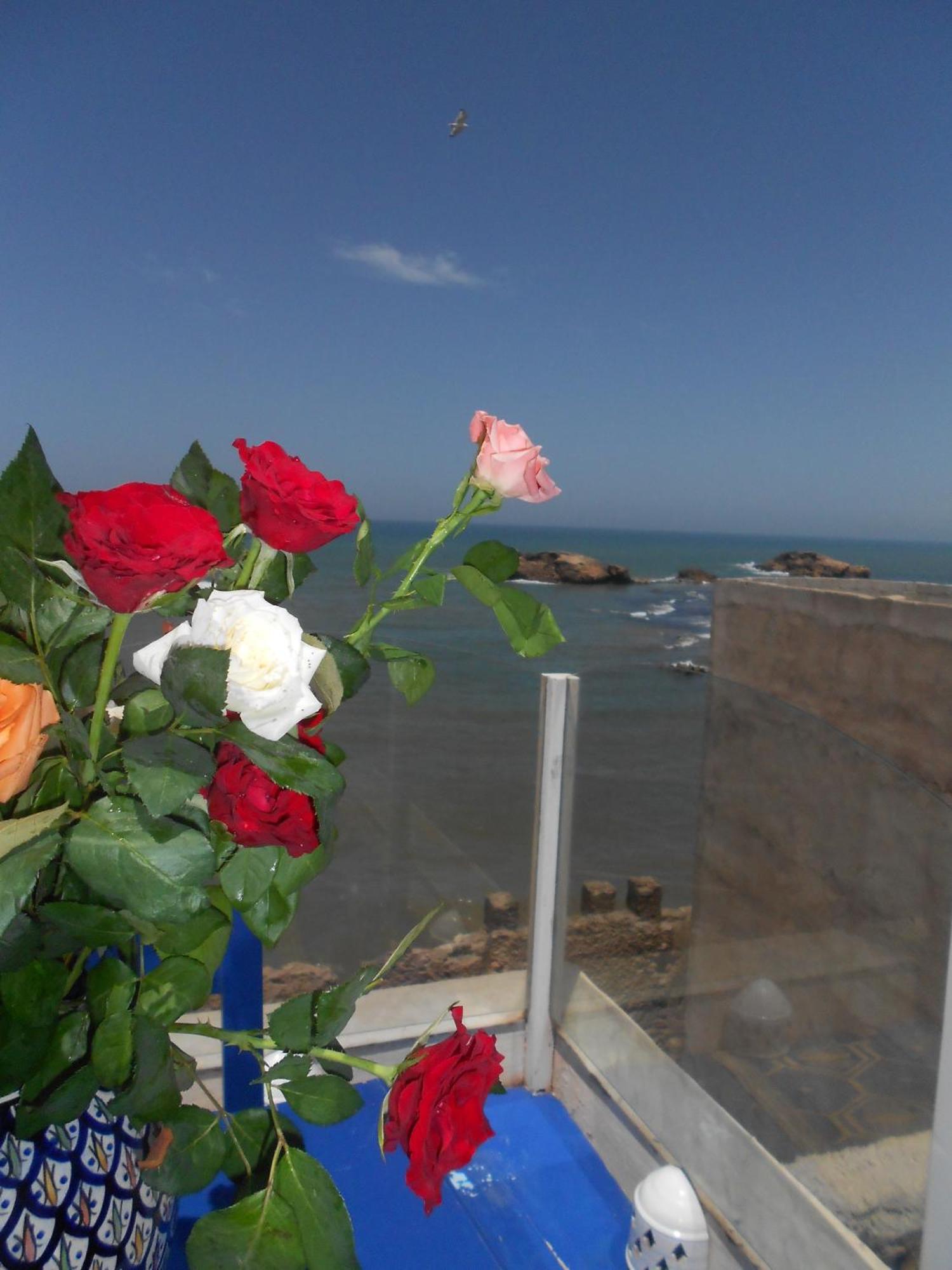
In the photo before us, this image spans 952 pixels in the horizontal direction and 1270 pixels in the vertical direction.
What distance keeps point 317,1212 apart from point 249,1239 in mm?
29

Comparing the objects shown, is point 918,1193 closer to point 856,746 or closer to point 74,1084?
point 856,746

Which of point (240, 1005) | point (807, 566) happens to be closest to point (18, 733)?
point (240, 1005)

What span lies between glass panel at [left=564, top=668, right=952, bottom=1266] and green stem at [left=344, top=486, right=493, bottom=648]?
1.79 ft

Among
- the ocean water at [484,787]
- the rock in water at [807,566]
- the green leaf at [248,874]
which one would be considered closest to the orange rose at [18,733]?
the green leaf at [248,874]

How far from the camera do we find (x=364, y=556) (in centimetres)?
46

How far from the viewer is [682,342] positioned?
1714 inches

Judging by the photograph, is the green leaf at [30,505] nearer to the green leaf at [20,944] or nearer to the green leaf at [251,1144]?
the green leaf at [20,944]

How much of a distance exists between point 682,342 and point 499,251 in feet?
33.2

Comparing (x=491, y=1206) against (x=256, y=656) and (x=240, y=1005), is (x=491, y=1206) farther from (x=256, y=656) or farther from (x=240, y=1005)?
(x=256, y=656)

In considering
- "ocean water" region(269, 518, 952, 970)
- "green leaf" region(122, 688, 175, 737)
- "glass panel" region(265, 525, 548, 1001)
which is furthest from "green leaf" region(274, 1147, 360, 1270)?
"glass panel" region(265, 525, 548, 1001)

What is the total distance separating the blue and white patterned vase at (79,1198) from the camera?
362 mm

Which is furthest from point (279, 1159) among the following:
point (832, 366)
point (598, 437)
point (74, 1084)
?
point (832, 366)

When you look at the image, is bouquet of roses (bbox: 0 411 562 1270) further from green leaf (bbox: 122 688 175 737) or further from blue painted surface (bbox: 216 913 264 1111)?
blue painted surface (bbox: 216 913 264 1111)

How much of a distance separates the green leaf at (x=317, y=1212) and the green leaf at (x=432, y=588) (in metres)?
0.27
